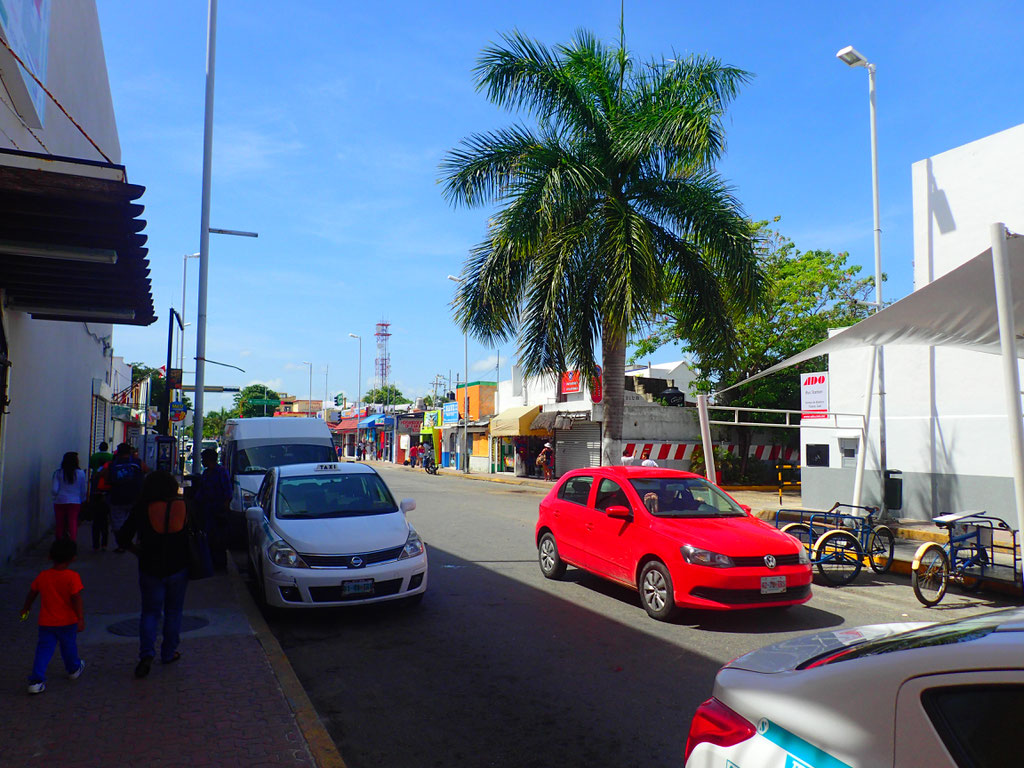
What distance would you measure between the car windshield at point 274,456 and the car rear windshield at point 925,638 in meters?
11.7

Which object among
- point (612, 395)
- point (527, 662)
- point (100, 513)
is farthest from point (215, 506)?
point (612, 395)

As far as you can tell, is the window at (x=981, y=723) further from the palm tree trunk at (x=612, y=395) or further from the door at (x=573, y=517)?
the palm tree trunk at (x=612, y=395)

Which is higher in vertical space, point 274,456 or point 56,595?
point 274,456

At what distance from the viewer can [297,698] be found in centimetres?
548

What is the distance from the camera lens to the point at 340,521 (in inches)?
332

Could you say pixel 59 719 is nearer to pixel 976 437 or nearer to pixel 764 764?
pixel 764 764

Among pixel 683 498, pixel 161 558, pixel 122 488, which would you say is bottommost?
pixel 161 558

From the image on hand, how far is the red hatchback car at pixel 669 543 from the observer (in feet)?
25.0

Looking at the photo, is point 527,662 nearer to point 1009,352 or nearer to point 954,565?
point 1009,352

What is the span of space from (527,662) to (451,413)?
1744 inches

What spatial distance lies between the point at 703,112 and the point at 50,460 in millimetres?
13321

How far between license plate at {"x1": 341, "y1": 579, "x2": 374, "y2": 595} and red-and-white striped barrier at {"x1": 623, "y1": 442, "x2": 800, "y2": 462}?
23975 millimetres

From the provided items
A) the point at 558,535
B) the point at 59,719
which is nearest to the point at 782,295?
the point at 558,535

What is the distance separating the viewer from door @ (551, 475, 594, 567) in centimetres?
966
